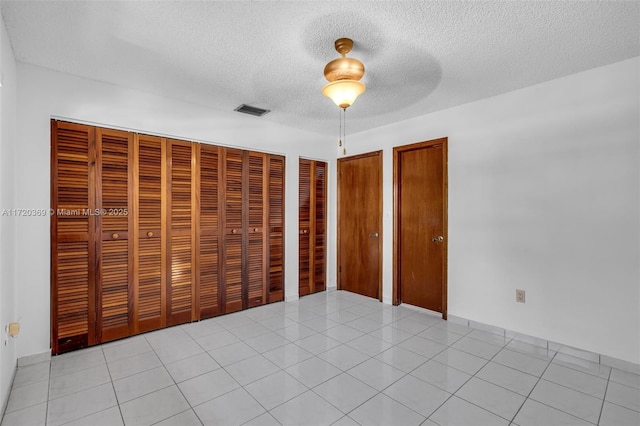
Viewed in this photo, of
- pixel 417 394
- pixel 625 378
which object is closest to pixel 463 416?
pixel 417 394

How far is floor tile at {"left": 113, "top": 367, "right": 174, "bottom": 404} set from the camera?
2107mm

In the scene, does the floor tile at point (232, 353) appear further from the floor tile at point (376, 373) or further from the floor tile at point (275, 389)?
the floor tile at point (376, 373)

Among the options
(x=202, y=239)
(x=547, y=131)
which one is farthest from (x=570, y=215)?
(x=202, y=239)

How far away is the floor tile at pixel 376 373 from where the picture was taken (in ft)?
7.41

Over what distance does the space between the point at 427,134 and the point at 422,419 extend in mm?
2987

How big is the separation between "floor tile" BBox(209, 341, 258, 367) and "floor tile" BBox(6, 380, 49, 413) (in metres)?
1.11

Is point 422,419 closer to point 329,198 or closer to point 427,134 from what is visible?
point 427,134

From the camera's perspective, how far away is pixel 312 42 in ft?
7.21

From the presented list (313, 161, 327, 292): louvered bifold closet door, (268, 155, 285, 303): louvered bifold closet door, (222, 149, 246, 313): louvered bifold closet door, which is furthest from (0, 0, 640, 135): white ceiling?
(313, 161, 327, 292): louvered bifold closet door

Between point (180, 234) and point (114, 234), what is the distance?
598mm

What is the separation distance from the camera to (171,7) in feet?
6.04

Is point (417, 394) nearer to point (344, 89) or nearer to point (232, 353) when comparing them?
point (232, 353)

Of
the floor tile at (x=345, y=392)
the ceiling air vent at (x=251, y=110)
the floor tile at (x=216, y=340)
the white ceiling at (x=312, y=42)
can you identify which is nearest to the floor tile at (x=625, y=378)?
the floor tile at (x=345, y=392)

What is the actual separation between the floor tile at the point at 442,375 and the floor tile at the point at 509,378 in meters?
0.16
